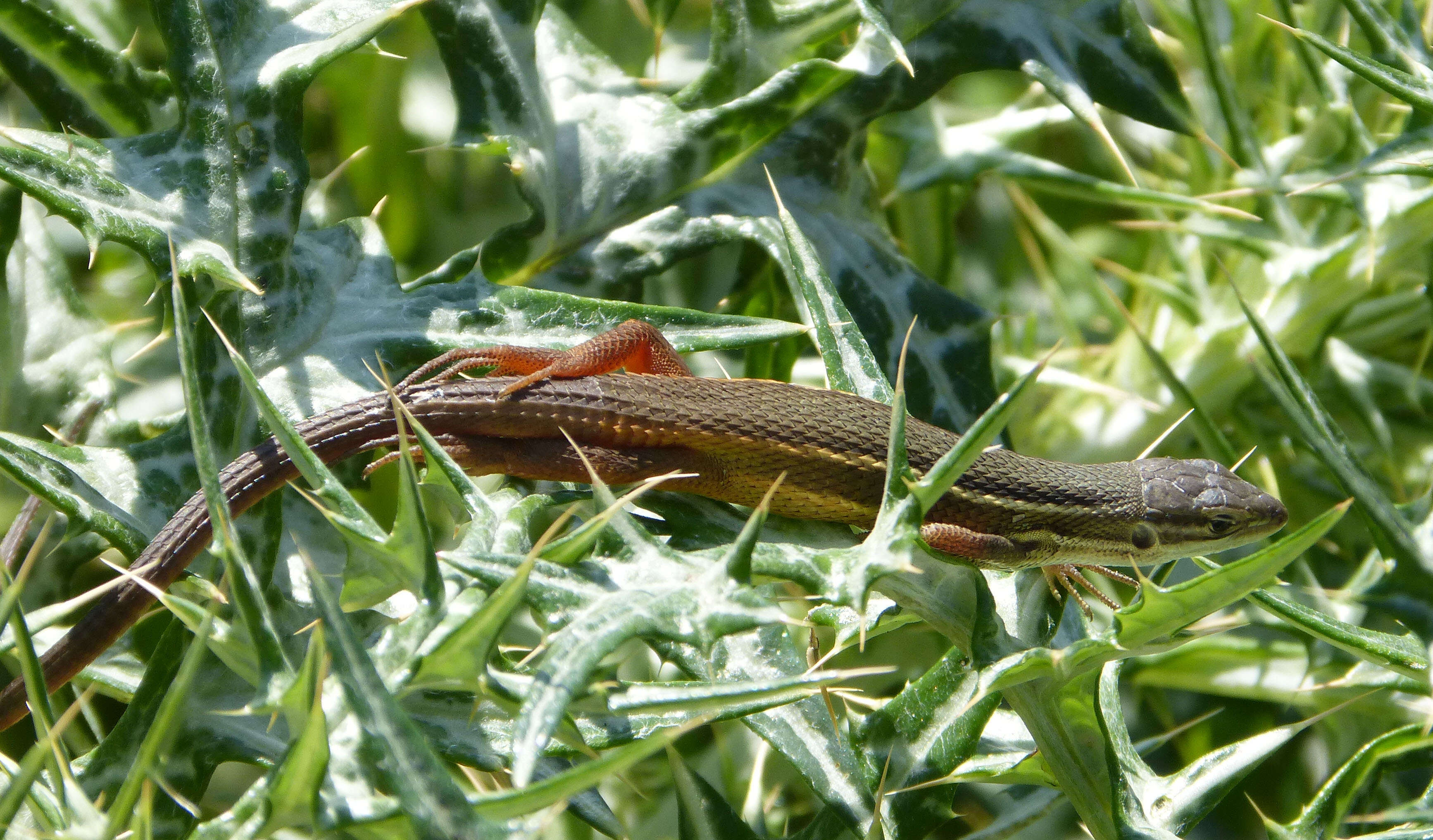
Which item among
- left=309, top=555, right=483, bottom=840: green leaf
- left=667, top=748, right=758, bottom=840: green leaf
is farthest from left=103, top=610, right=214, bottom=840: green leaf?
left=667, top=748, right=758, bottom=840: green leaf

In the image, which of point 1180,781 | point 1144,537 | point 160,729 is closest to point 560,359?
point 160,729

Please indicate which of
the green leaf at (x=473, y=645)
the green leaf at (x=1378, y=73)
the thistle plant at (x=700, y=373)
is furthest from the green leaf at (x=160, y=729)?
the green leaf at (x=1378, y=73)

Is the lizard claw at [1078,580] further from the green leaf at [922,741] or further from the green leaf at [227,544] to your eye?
the green leaf at [227,544]

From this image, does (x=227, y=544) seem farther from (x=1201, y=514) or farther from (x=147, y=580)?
(x=1201, y=514)

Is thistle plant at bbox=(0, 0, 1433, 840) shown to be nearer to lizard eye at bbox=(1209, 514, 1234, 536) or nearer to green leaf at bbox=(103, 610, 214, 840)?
green leaf at bbox=(103, 610, 214, 840)

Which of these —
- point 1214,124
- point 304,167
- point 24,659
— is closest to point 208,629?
point 24,659

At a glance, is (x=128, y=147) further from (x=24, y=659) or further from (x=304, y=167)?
(x=24, y=659)
